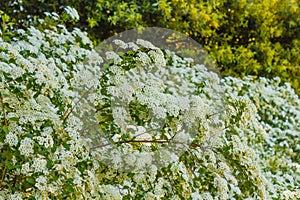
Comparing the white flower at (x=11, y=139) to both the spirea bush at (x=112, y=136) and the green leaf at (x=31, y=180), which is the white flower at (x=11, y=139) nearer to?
the spirea bush at (x=112, y=136)

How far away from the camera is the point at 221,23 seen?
555 centimetres

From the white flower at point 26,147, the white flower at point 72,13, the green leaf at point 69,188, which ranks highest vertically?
the white flower at point 26,147

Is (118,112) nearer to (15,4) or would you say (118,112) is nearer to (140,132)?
(140,132)

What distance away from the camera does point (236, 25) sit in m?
5.69

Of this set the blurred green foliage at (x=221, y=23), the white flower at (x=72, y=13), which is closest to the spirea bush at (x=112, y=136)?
the white flower at (x=72, y=13)

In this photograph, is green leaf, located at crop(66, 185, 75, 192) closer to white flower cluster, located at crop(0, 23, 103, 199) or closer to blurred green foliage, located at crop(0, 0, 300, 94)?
white flower cluster, located at crop(0, 23, 103, 199)

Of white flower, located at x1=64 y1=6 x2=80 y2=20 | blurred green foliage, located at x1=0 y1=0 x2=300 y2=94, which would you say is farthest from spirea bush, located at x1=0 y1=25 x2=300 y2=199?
blurred green foliage, located at x1=0 y1=0 x2=300 y2=94

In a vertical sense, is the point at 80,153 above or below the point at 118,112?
below

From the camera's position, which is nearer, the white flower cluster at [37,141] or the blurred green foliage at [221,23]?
the white flower cluster at [37,141]

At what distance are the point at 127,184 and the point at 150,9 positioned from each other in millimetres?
3198

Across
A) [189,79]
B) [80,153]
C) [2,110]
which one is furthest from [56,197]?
[189,79]

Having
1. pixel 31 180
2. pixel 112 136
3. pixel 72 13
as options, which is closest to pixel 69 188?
pixel 31 180

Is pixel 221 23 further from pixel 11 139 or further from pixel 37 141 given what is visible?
pixel 11 139

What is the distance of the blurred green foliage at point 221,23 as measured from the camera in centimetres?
482
